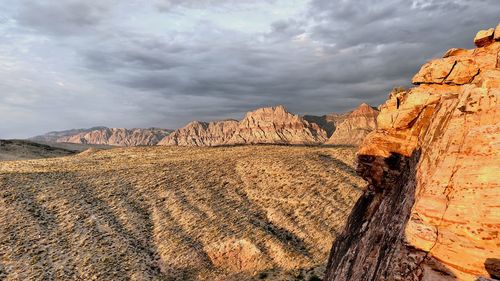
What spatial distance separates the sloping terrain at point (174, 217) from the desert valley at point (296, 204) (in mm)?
216

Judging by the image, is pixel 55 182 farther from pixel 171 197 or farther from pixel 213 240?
pixel 213 240

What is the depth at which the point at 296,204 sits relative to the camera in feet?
189

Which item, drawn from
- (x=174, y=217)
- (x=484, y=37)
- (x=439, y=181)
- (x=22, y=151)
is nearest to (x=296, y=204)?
(x=174, y=217)

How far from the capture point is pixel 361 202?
2695 centimetres

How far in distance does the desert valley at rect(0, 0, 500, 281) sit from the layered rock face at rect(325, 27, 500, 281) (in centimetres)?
5

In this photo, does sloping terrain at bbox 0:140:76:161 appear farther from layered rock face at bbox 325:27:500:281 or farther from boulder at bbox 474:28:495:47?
boulder at bbox 474:28:495:47

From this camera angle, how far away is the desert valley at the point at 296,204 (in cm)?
1397

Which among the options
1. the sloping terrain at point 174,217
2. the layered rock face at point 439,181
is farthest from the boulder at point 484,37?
the sloping terrain at point 174,217

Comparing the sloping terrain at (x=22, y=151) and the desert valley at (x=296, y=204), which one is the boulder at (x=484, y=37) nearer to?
the desert valley at (x=296, y=204)

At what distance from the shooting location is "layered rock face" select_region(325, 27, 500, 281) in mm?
13094

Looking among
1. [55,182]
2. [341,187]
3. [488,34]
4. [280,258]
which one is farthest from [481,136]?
[55,182]

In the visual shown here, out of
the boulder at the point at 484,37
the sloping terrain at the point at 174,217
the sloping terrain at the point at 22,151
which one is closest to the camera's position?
the boulder at the point at 484,37

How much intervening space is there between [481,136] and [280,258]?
109 ft

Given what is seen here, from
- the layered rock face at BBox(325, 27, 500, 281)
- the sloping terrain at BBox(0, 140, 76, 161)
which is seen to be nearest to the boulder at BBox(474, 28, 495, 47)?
the layered rock face at BBox(325, 27, 500, 281)
